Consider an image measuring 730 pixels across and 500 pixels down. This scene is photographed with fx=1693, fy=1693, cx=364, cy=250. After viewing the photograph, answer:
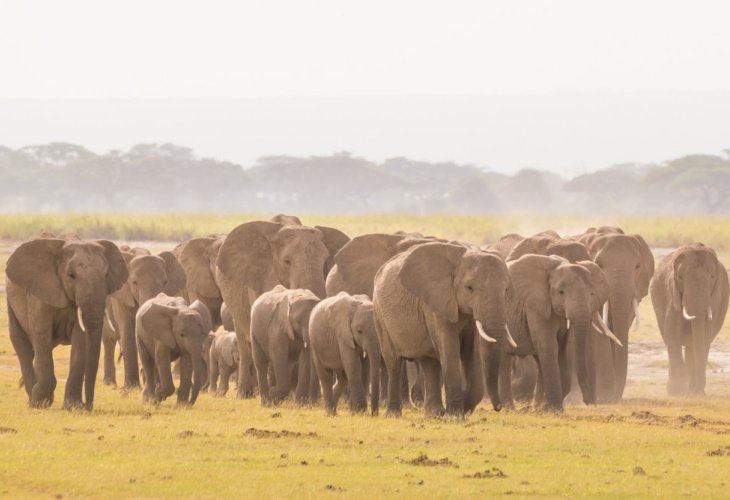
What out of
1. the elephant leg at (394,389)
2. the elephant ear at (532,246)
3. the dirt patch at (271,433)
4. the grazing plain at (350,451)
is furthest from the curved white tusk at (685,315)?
the dirt patch at (271,433)

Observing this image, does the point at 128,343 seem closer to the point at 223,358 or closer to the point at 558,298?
the point at 223,358

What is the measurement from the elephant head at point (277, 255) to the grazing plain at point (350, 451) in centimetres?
202

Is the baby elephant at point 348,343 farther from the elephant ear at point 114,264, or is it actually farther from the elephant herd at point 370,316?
the elephant ear at point 114,264

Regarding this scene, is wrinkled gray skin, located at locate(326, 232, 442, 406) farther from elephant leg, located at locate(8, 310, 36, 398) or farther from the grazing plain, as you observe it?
elephant leg, located at locate(8, 310, 36, 398)

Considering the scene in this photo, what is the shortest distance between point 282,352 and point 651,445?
5.86m

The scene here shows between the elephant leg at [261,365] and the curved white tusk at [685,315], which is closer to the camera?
the elephant leg at [261,365]

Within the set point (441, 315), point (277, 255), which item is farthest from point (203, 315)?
point (441, 315)

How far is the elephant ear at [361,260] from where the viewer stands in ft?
72.4

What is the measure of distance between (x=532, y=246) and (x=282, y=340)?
478 cm

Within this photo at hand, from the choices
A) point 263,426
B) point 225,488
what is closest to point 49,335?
point 263,426

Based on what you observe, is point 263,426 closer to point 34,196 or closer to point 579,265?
point 579,265

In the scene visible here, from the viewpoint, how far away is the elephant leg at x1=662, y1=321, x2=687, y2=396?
25.7m

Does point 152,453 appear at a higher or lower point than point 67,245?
lower

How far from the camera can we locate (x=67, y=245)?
1892 centimetres
